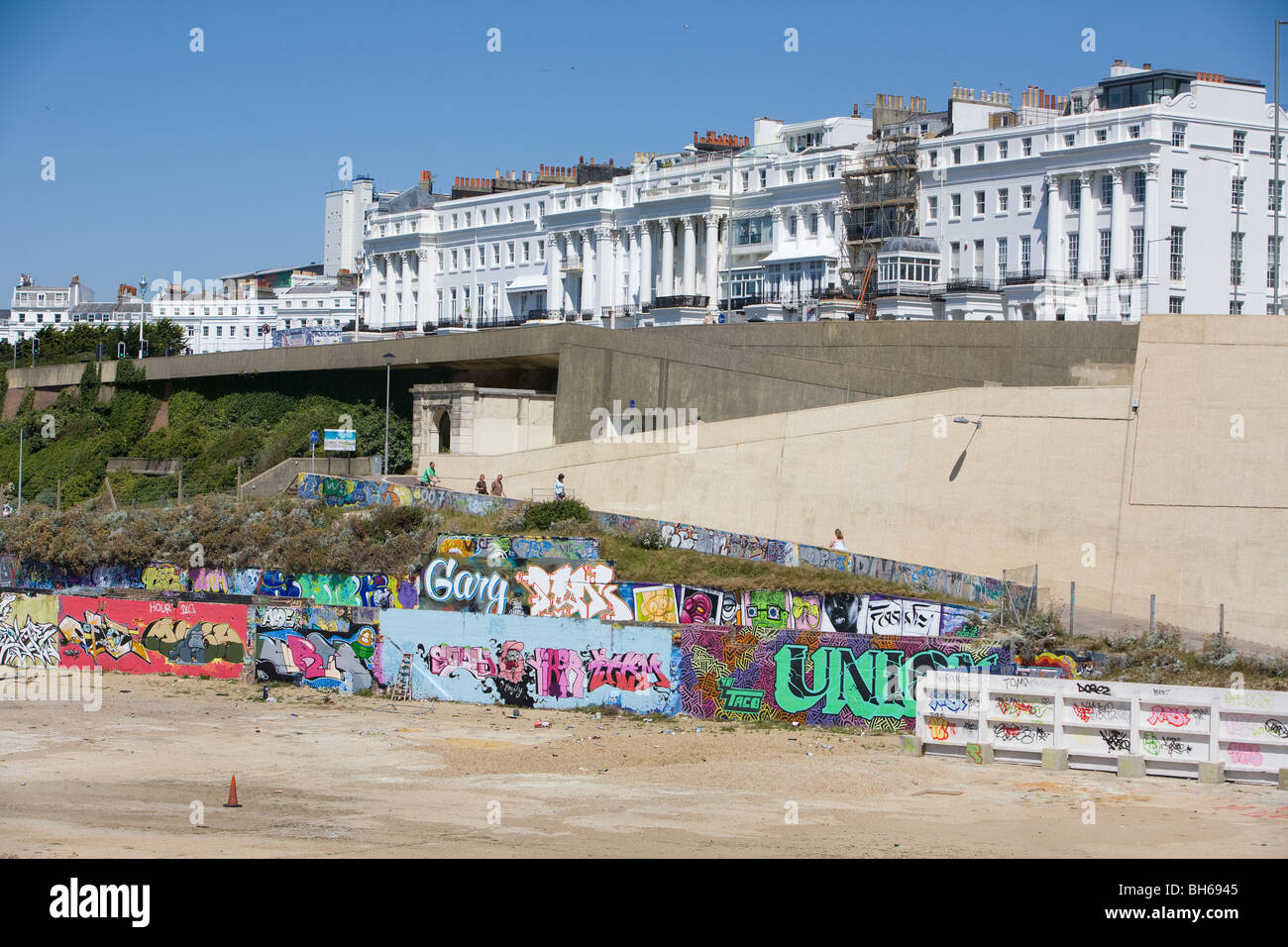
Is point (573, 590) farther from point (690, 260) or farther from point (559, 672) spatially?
point (690, 260)

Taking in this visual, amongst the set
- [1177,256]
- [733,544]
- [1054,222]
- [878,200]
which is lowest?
[733,544]

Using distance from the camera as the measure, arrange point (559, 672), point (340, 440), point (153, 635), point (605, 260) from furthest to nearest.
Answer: point (605, 260), point (340, 440), point (153, 635), point (559, 672)

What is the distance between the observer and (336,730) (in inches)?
1102

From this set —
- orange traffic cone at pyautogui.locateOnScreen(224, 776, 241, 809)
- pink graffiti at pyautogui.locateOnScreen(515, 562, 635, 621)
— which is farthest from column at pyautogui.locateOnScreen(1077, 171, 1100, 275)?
orange traffic cone at pyautogui.locateOnScreen(224, 776, 241, 809)

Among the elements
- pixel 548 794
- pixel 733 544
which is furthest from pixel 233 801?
pixel 733 544

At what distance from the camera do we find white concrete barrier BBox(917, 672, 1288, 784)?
2300 cm

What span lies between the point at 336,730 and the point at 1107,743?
1437 cm

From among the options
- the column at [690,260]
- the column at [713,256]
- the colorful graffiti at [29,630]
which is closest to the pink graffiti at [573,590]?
the colorful graffiti at [29,630]

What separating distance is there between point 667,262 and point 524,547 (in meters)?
53.0

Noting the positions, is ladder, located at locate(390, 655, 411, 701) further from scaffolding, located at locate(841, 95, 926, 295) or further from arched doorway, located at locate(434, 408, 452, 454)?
scaffolding, located at locate(841, 95, 926, 295)

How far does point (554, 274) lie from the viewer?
96.4m

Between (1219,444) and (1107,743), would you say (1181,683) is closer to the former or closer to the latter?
(1107,743)

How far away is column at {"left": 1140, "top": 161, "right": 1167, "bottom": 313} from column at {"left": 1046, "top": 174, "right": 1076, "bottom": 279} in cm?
455
